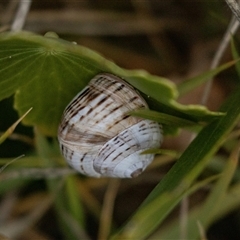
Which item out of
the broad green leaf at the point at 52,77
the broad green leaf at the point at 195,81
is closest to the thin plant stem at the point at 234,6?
the broad green leaf at the point at 195,81

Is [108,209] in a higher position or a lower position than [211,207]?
lower

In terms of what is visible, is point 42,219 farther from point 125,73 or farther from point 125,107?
point 125,73

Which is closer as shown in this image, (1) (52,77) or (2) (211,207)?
(1) (52,77)

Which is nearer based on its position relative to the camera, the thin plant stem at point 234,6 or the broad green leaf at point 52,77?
the broad green leaf at point 52,77

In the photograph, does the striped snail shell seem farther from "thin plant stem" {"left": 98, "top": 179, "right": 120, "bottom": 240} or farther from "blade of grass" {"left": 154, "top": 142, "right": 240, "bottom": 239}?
"thin plant stem" {"left": 98, "top": 179, "right": 120, "bottom": 240}

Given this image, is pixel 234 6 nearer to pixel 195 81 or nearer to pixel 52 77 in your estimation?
pixel 195 81

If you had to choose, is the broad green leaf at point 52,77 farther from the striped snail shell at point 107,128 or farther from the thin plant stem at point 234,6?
the thin plant stem at point 234,6

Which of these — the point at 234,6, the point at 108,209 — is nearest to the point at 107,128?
the point at 234,6
